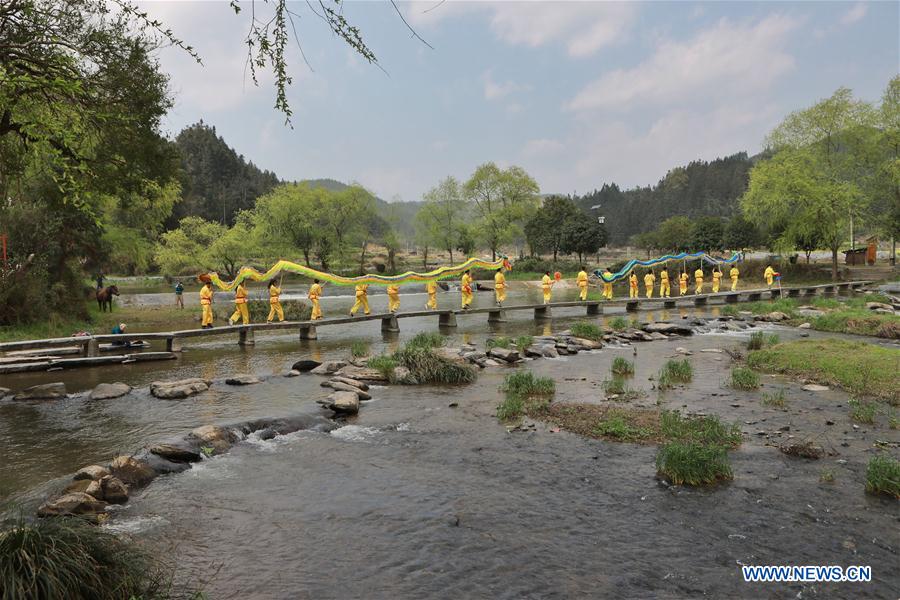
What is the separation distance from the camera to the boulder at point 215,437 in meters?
8.98

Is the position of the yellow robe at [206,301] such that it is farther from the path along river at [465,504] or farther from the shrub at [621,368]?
the shrub at [621,368]

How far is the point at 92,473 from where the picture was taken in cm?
733

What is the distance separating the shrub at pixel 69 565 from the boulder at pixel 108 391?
842 centimetres

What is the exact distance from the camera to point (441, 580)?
17.7ft

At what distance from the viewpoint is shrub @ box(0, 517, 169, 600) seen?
3910mm

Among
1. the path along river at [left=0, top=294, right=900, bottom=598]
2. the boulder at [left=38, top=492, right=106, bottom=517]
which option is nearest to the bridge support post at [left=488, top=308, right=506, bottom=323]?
the path along river at [left=0, top=294, right=900, bottom=598]

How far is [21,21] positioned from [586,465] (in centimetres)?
1113

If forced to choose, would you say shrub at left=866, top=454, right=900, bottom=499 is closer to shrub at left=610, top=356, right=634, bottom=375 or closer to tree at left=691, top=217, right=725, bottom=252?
shrub at left=610, top=356, right=634, bottom=375

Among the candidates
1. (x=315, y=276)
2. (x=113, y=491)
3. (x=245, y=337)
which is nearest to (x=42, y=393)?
(x=113, y=491)

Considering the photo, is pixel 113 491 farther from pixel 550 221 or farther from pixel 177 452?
pixel 550 221

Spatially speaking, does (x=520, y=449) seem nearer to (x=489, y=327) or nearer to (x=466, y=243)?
(x=489, y=327)

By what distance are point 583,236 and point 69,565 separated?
229ft

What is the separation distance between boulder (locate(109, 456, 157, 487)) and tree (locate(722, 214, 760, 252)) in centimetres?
6855

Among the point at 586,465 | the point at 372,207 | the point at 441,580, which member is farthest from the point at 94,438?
the point at 372,207
